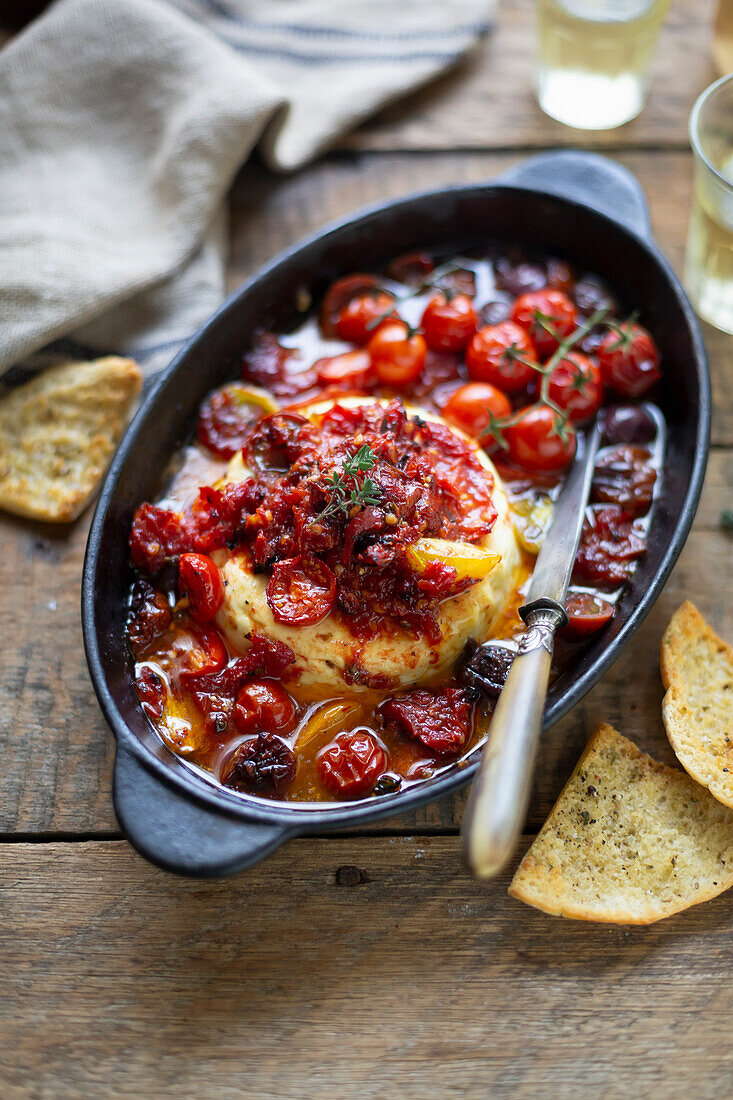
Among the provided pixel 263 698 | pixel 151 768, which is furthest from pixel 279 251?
pixel 151 768

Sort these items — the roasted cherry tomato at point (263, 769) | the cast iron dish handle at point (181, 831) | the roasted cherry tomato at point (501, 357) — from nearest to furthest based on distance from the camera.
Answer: the cast iron dish handle at point (181, 831) → the roasted cherry tomato at point (263, 769) → the roasted cherry tomato at point (501, 357)

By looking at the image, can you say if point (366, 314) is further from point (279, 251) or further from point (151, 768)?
point (151, 768)

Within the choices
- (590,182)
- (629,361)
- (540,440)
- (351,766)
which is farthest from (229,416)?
(590,182)

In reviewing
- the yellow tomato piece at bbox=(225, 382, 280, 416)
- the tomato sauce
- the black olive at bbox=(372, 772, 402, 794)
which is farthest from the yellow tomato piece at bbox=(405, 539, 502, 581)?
the yellow tomato piece at bbox=(225, 382, 280, 416)

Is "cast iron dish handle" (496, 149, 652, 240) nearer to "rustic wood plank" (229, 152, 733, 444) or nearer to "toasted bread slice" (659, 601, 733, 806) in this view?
"rustic wood plank" (229, 152, 733, 444)

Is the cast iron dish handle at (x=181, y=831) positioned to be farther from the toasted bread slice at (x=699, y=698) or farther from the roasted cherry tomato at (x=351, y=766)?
the toasted bread slice at (x=699, y=698)

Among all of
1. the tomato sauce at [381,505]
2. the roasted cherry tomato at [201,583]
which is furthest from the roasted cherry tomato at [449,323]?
the roasted cherry tomato at [201,583]
